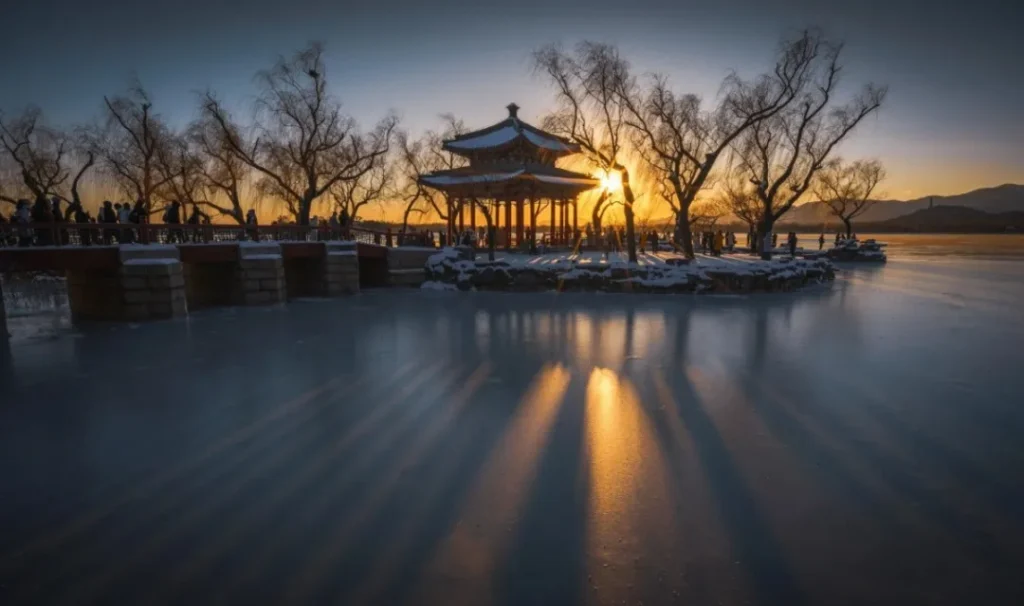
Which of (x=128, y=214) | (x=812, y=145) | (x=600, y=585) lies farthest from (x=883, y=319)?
(x=128, y=214)

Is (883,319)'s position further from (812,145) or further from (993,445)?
(812,145)

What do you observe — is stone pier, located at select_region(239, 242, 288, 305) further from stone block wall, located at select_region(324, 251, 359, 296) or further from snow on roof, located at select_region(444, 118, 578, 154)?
snow on roof, located at select_region(444, 118, 578, 154)

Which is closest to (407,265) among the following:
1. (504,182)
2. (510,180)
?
(504,182)

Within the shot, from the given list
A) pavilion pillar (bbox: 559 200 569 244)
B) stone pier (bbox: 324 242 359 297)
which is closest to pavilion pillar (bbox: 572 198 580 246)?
pavilion pillar (bbox: 559 200 569 244)

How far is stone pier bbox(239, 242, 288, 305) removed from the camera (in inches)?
613

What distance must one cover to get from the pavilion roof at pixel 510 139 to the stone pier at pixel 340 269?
312 inches

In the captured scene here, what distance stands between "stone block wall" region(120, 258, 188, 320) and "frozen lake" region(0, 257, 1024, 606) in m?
3.48

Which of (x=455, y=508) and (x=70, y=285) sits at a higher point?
(x=70, y=285)

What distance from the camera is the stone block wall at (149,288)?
12.8 meters

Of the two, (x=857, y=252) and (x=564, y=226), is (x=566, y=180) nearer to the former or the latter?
(x=564, y=226)

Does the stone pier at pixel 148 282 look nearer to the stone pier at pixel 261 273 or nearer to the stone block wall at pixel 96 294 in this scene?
the stone block wall at pixel 96 294

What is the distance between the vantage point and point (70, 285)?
14203 millimetres

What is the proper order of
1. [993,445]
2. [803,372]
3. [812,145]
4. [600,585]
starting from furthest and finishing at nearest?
1. [812,145]
2. [803,372]
3. [993,445]
4. [600,585]

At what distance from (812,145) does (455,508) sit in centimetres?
2831
